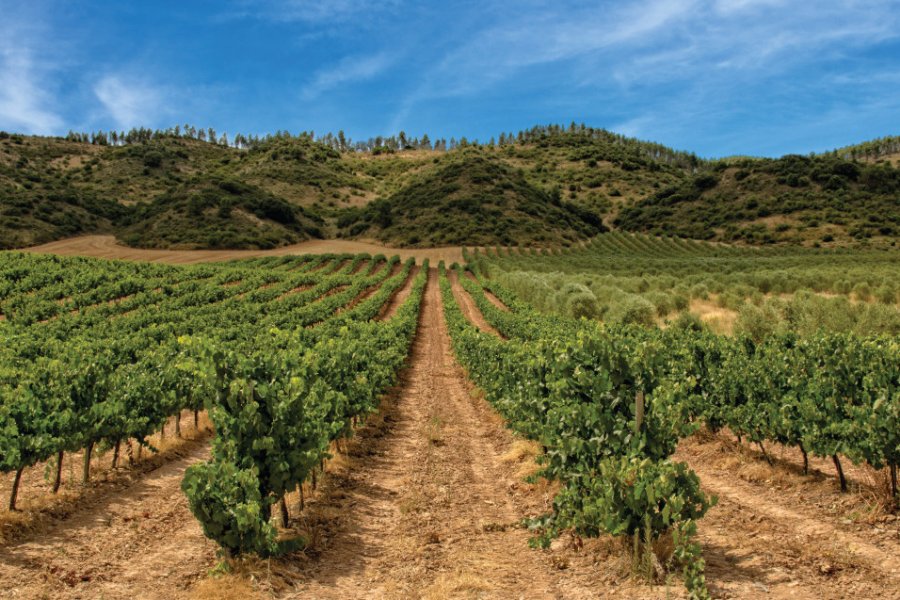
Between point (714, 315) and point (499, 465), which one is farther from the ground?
point (714, 315)

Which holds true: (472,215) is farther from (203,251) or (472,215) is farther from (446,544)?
(446,544)

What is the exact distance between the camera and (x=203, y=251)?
271ft

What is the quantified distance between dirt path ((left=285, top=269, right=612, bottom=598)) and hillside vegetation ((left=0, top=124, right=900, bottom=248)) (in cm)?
8185

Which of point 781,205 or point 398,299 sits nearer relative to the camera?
point 398,299

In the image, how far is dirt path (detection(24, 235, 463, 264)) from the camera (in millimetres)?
75938

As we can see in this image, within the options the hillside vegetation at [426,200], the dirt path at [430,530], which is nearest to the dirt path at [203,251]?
the hillside vegetation at [426,200]

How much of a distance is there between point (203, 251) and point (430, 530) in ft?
272

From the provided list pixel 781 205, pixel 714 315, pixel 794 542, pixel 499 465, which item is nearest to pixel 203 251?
pixel 714 315

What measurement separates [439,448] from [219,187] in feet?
339

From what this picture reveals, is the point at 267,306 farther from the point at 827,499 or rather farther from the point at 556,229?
the point at 556,229

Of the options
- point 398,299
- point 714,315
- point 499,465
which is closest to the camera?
point 499,465

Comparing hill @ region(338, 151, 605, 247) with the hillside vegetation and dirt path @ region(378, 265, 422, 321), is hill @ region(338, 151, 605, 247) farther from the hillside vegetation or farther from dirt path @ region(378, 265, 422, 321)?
dirt path @ region(378, 265, 422, 321)

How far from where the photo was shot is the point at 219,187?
104750mm

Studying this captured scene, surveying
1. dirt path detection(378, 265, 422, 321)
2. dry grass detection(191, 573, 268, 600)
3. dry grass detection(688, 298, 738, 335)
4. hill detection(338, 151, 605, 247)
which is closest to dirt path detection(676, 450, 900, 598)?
dry grass detection(191, 573, 268, 600)
